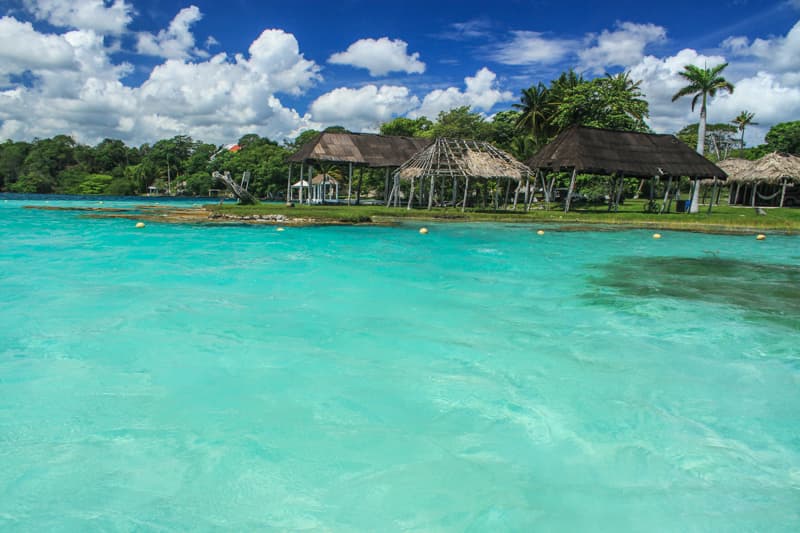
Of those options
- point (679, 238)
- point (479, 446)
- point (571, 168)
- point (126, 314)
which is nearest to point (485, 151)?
point (571, 168)

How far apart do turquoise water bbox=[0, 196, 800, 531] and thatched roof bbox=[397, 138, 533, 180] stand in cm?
1592

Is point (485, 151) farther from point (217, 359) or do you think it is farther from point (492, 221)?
point (217, 359)

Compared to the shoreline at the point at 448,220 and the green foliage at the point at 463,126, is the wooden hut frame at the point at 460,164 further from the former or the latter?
the green foliage at the point at 463,126

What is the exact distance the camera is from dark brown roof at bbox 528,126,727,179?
86.8 ft

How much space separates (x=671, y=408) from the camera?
458 cm

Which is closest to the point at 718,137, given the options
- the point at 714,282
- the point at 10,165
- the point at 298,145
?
the point at 298,145

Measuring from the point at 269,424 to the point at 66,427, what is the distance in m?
1.63

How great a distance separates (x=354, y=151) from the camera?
1148 inches

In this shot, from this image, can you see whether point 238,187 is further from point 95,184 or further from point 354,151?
point 95,184

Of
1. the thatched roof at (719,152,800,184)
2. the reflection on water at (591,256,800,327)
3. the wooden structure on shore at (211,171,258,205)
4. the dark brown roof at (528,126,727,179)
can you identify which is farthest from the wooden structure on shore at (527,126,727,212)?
the wooden structure on shore at (211,171,258,205)

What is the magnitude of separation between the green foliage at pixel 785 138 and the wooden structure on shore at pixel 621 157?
2498 cm

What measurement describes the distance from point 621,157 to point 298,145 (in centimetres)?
4877

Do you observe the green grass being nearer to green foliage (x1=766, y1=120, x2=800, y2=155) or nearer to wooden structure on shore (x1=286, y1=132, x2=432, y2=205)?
wooden structure on shore (x1=286, y1=132, x2=432, y2=205)

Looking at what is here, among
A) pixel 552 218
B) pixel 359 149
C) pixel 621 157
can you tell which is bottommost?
pixel 552 218
